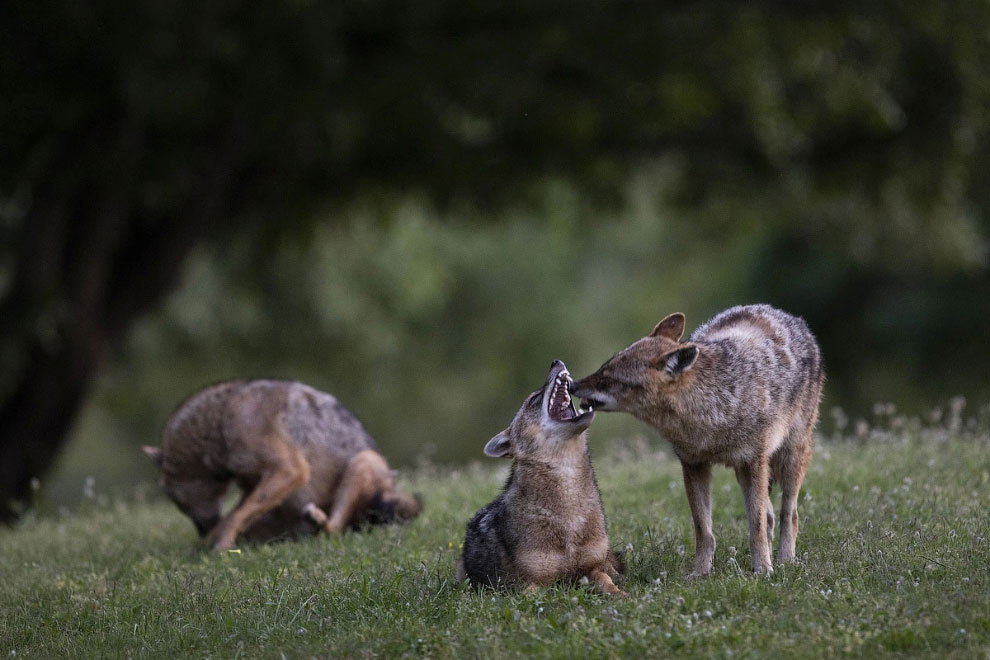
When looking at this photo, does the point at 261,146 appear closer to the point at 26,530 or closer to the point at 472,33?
the point at 472,33

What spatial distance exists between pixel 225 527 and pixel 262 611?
3.26 m

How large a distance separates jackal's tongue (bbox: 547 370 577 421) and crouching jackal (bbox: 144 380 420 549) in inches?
132

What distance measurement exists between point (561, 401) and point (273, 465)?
153 inches

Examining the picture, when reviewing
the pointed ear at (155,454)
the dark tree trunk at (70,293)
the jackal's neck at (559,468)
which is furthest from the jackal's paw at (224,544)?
the dark tree trunk at (70,293)

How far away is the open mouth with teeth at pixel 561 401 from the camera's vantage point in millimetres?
7434

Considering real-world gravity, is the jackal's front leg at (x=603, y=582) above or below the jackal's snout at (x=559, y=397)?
below

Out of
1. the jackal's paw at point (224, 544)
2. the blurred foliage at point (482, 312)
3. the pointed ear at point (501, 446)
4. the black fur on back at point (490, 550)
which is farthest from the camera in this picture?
the blurred foliage at point (482, 312)

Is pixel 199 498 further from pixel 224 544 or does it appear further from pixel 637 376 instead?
pixel 637 376

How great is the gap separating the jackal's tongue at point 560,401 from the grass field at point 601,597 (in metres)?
1.12

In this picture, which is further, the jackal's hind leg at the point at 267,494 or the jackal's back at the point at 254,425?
the jackal's back at the point at 254,425

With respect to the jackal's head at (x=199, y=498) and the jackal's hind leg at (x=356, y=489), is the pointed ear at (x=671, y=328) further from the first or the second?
the jackal's head at (x=199, y=498)

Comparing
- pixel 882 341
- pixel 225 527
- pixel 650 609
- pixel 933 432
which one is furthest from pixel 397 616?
pixel 882 341

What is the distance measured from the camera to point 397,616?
6.79 m

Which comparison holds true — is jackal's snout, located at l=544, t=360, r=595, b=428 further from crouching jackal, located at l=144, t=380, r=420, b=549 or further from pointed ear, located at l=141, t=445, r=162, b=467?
pointed ear, located at l=141, t=445, r=162, b=467
